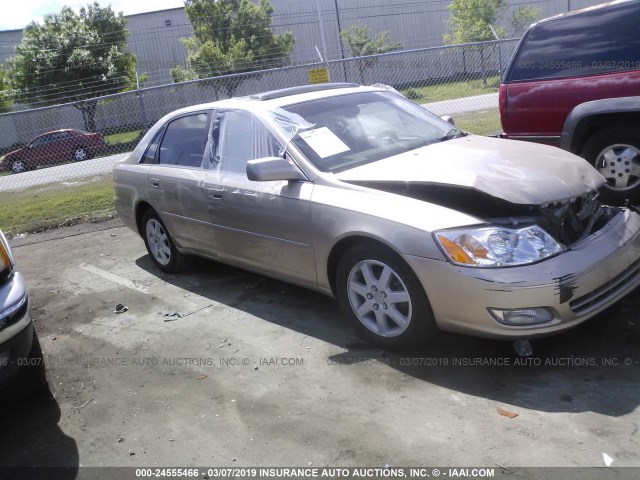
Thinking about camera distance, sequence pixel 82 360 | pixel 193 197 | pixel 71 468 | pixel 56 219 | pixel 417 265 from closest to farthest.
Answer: pixel 71 468, pixel 417 265, pixel 82 360, pixel 193 197, pixel 56 219

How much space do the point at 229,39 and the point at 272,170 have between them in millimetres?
23390

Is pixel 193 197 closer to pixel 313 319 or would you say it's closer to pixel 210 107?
pixel 210 107

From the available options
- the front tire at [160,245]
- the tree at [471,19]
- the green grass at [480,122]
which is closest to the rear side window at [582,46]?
the front tire at [160,245]

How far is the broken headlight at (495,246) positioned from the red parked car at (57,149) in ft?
39.3

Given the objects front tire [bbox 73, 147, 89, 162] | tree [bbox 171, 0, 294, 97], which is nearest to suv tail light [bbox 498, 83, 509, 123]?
front tire [bbox 73, 147, 89, 162]

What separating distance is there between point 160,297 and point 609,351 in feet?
11.9

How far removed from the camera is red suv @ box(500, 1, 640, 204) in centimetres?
580

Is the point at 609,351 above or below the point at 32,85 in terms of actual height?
below

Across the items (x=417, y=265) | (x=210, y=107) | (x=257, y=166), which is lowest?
(x=417, y=265)

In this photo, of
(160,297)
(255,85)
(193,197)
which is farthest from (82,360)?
(255,85)

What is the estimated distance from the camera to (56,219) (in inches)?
→ 365

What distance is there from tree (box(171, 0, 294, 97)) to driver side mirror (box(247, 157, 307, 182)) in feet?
70.1

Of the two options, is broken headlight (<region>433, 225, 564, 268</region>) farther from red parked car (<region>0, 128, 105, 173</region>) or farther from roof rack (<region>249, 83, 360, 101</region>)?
red parked car (<region>0, 128, 105, 173</region>)

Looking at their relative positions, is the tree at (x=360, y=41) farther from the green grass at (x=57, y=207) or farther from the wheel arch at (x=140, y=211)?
the wheel arch at (x=140, y=211)
